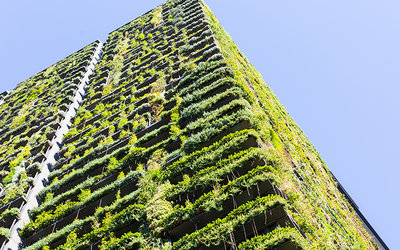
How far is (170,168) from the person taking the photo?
498 inches

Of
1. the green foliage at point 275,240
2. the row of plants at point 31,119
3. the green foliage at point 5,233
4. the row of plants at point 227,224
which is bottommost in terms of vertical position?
the green foliage at point 275,240

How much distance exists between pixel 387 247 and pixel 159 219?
50.0ft

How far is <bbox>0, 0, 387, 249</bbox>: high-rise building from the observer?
387 inches

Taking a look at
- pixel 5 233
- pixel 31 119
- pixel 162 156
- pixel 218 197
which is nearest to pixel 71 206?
pixel 5 233

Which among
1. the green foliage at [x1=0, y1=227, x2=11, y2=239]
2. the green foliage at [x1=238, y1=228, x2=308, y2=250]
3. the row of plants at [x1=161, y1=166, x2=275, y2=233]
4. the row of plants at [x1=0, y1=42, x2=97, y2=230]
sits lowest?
the green foliage at [x1=238, y1=228, x2=308, y2=250]

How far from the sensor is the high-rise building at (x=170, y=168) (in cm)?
984

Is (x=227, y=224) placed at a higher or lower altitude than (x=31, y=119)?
lower

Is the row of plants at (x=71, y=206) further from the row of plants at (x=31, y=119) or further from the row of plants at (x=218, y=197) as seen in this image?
the row of plants at (x=218, y=197)

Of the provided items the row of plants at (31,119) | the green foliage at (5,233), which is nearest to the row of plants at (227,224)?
the green foliage at (5,233)

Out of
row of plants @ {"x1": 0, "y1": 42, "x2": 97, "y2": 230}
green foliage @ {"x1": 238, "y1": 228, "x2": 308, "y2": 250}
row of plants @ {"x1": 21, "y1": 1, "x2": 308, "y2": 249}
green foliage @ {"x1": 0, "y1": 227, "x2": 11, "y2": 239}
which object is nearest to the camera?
green foliage @ {"x1": 238, "y1": 228, "x2": 308, "y2": 250}

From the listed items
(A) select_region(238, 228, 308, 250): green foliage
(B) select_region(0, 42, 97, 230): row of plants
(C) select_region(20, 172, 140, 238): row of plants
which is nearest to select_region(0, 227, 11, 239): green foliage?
(C) select_region(20, 172, 140, 238): row of plants

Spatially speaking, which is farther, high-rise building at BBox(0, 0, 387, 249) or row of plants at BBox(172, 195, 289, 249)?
high-rise building at BBox(0, 0, 387, 249)

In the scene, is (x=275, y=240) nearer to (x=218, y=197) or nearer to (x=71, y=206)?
(x=218, y=197)

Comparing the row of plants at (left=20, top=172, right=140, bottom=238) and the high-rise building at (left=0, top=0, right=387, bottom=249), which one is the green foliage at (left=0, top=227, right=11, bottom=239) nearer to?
the high-rise building at (left=0, top=0, right=387, bottom=249)
